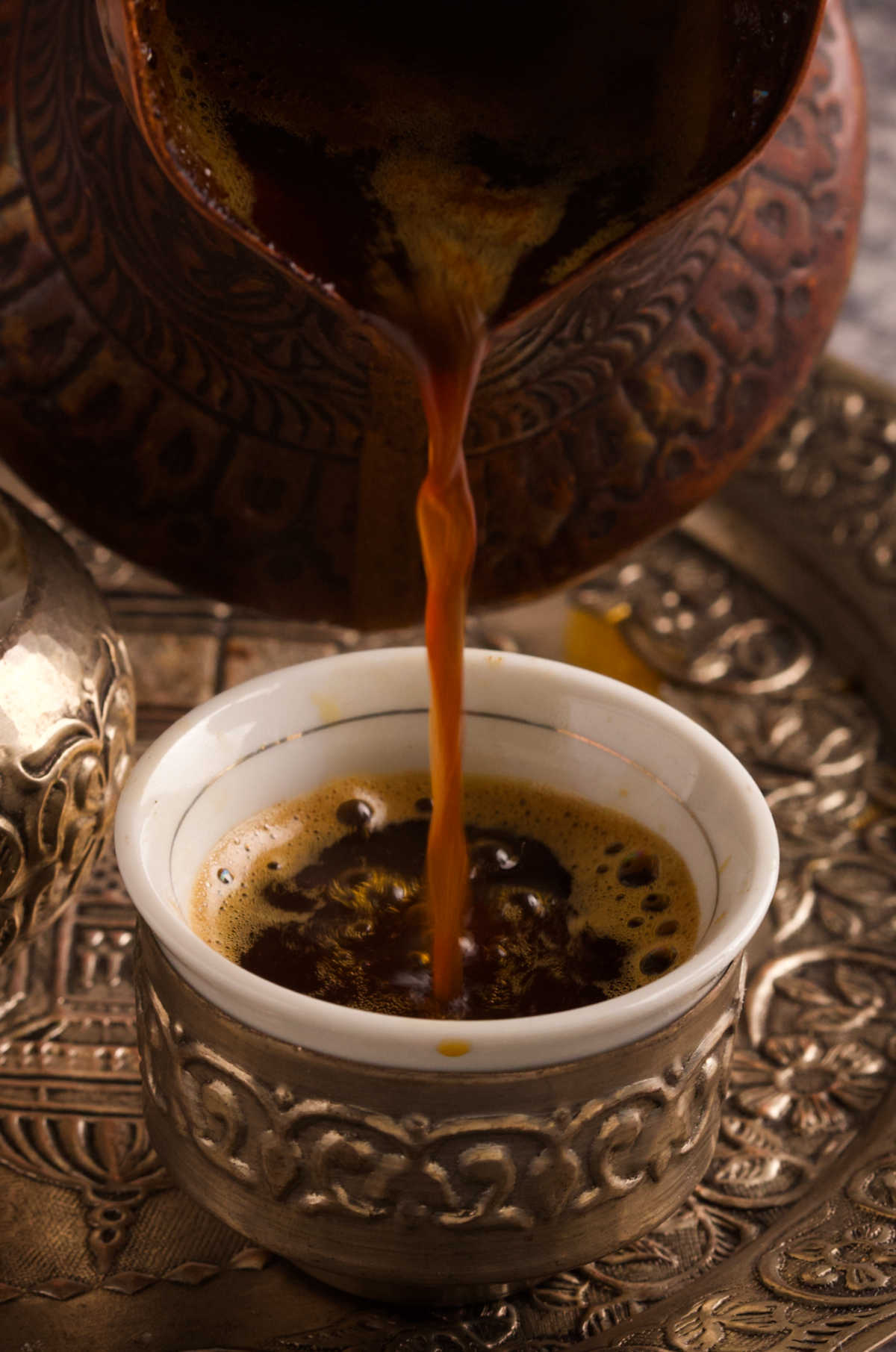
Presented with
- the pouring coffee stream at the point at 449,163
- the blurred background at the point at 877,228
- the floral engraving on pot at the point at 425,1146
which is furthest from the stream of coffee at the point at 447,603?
the blurred background at the point at 877,228

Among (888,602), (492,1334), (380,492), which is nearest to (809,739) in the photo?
(888,602)

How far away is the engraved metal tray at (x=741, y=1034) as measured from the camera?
2.47ft

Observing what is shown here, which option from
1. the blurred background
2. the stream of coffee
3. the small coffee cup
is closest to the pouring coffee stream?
the stream of coffee

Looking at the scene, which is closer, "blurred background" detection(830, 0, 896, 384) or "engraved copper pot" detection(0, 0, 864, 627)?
"engraved copper pot" detection(0, 0, 864, 627)

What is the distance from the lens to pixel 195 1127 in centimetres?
71

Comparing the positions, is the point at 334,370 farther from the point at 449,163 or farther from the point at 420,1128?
the point at 420,1128

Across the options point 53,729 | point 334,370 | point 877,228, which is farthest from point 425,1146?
point 877,228

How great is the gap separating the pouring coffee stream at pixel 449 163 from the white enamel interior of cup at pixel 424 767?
5 centimetres

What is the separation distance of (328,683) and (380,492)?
6.2 inches

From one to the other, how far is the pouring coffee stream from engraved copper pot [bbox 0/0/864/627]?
0.05 ft

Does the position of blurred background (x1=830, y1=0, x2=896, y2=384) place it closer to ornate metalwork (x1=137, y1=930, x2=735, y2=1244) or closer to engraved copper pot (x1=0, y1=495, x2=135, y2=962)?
engraved copper pot (x1=0, y1=495, x2=135, y2=962)

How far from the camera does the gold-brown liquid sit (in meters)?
0.77

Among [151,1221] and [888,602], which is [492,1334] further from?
[888,602]

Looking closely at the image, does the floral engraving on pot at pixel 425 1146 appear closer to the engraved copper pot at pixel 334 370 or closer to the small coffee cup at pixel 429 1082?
the small coffee cup at pixel 429 1082
